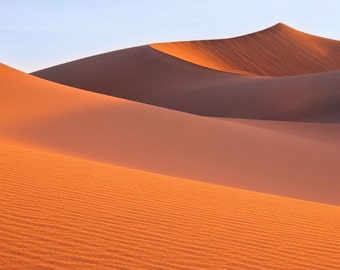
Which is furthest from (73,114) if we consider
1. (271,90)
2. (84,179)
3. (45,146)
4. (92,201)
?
(271,90)

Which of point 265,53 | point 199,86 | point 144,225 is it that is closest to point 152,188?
point 144,225

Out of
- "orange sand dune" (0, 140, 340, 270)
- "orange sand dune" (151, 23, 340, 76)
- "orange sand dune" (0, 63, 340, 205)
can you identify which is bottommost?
"orange sand dune" (0, 63, 340, 205)

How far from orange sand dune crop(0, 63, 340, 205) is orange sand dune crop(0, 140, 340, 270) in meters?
3.05

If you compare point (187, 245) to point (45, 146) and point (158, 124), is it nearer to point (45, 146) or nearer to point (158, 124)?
point (45, 146)

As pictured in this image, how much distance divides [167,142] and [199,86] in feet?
94.6

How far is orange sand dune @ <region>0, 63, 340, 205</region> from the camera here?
33.4 ft

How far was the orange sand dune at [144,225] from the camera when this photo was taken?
3926 millimetres

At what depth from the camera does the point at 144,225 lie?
4.72 meters

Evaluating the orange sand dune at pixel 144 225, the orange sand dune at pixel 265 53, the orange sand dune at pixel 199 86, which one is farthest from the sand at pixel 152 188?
the orange sand dune at pixel 265 53

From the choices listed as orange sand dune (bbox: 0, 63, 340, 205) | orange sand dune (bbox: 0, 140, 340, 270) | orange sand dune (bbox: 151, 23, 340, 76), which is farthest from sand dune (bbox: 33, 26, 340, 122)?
orange sand dune (bbox: 0, 140, 340, 270)

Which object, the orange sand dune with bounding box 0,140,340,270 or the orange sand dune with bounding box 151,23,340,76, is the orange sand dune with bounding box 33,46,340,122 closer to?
the orange sand dune with bounding box 151,23,340,76

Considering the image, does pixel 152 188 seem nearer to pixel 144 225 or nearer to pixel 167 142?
pixel 144 225

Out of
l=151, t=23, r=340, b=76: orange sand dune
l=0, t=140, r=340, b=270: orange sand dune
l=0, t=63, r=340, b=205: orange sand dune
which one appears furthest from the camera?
A: l=151, t=23, r=340, b=76: orange sand dune

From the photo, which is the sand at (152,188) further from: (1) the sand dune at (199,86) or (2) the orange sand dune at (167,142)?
(1) the sand dune at (199,86)
